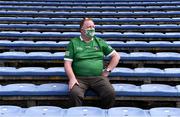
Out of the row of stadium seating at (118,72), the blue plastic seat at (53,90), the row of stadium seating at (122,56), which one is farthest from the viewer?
the row of stadium seating at (122,56)

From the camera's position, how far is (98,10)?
7129 mm

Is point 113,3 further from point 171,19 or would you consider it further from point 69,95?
point 69,95

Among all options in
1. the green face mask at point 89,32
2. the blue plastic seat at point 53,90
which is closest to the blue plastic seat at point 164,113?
the blue plastic seat at point 53,90

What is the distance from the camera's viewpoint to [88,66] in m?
3.29

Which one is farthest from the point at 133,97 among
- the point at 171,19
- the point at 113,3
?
the point at 113,3

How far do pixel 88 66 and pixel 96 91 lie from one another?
272mm

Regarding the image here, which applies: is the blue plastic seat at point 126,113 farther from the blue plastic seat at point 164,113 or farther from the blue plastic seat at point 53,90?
the blue plastic seat at point 53,90

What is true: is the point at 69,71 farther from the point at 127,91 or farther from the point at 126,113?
the point at 126,113

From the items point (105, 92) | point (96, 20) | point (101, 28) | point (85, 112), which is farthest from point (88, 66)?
point (96, 20)

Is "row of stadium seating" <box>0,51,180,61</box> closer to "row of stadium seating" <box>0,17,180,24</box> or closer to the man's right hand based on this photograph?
the man's right hand

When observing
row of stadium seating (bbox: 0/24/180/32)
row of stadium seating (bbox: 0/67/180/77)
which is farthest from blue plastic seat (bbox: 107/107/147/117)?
row of stadium seating (bbox: 0/24/180/32)

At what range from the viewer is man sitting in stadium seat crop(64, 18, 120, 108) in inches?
120

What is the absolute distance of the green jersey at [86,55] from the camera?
329 centimetres

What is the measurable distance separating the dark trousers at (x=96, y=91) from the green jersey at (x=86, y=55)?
131mm
